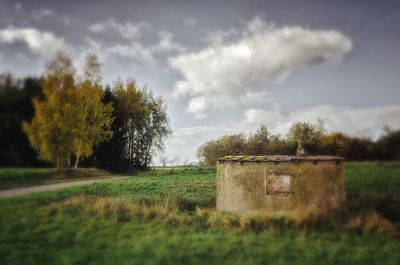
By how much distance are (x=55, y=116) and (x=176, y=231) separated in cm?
544

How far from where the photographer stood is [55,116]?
8.73 metres

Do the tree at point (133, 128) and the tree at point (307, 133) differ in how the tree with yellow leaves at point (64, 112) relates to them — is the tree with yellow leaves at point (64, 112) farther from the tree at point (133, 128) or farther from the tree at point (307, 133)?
the tree at point (307, 133)

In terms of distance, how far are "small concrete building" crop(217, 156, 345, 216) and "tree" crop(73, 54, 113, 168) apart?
19.7ft

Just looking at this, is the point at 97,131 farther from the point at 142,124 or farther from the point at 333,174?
the point at 333,174

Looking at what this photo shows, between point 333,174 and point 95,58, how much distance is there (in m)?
9.96

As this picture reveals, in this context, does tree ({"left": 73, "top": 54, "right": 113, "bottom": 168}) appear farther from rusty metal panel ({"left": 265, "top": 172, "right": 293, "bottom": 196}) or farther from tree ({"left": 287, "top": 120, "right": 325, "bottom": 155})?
tree ({"left": 287, "top": 120, "right": 325, "bottom": 155})

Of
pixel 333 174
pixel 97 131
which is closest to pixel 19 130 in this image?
pixel 97 131

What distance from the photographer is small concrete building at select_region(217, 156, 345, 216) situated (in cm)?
1292

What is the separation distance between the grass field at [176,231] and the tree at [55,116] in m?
1.40

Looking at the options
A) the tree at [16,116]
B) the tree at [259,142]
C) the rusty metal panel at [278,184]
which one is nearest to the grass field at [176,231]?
the tree at [16,116]

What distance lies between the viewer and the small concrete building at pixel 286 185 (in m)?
12.9

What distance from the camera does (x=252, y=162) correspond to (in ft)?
45.6

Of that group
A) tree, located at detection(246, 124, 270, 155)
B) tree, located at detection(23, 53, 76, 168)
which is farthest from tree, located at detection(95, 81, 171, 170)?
tree, located at detection(246, 124, 270, 155)

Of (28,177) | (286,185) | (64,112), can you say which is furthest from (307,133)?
(28,177)
